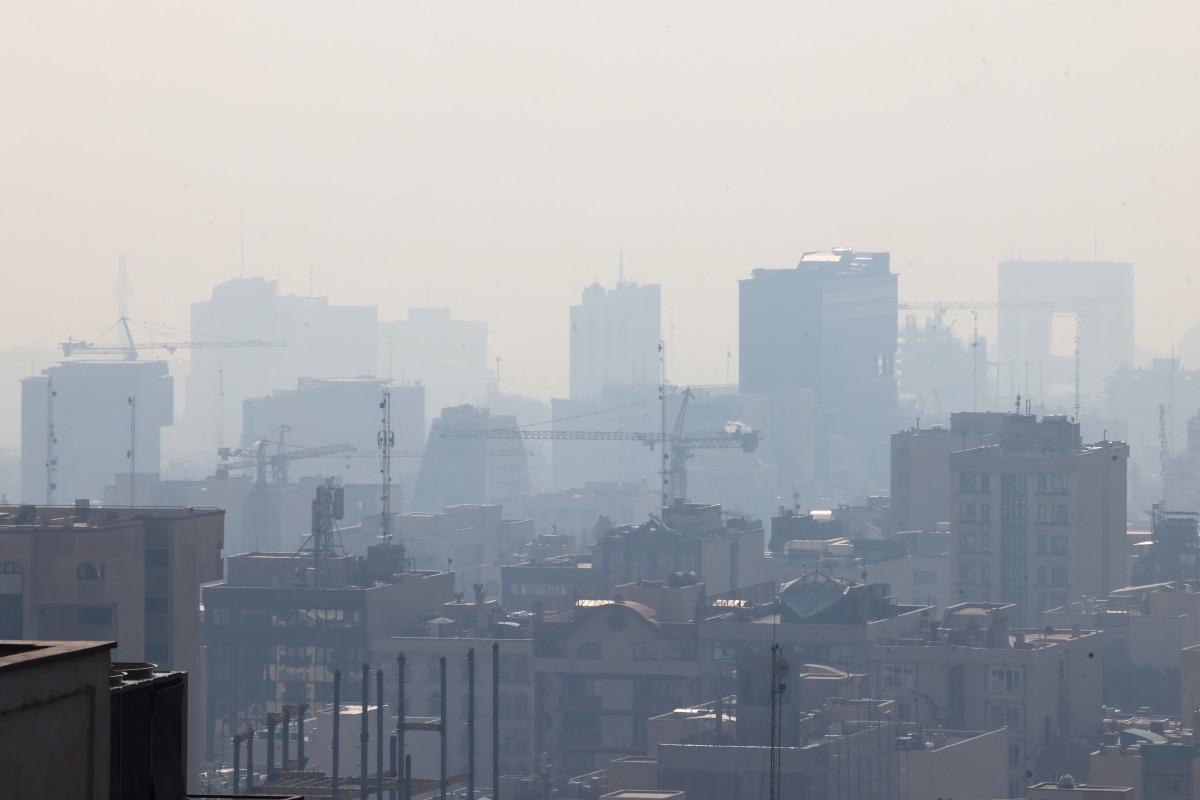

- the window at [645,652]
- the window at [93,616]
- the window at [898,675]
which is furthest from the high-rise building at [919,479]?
the window at [93,616]

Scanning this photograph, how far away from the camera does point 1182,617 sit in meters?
69.9

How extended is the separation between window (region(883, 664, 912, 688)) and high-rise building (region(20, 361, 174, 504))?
431 feet

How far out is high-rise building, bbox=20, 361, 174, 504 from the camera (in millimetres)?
186250

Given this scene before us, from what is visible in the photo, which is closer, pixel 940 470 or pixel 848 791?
pixel 848 791

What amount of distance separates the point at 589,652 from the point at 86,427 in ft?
435

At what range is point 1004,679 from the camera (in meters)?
57.0

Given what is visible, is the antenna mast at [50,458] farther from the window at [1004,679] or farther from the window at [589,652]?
the window at [1004,679]

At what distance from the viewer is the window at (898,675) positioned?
191ft

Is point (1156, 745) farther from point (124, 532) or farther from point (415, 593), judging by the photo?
point (415, 593)

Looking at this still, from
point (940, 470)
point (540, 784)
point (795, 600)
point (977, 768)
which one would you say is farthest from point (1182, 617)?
point (940, 470)

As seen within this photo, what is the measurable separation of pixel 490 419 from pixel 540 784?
132 metres

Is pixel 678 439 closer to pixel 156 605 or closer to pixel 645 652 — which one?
pixel 645 652

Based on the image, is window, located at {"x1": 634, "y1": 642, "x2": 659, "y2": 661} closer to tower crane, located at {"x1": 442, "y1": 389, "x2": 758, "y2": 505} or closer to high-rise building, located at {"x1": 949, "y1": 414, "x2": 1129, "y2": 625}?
high-rise building, located at {"x1": 949, "y1": 414, "x2": 1129, "y2": 625}

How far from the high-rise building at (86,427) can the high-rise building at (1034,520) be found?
112m
